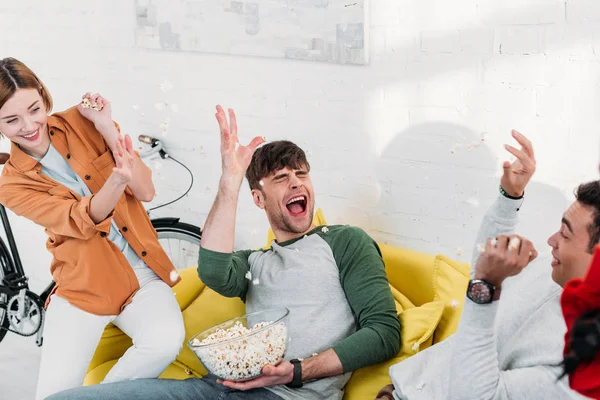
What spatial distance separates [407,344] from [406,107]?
0.86 metres

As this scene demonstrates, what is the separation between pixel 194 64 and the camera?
327 centimetres

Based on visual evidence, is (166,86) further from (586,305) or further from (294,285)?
(586,305)

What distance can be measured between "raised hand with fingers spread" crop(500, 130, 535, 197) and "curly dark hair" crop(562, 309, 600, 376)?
103 cm

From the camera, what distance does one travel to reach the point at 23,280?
11.5 ft

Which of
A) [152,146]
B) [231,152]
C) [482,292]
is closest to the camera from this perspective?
[482,292]

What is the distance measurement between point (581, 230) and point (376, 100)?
1247 millimetres

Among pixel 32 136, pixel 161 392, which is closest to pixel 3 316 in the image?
pixel 32 136

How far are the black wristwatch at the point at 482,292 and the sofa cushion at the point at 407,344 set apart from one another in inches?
24.2

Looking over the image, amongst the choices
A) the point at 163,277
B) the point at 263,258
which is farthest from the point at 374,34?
the point at 163,277

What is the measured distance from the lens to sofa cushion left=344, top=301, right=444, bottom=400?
2.16m

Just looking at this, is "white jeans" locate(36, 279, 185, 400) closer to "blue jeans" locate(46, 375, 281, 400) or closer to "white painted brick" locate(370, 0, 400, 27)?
"blue jeans" locate(46, 375, 281, 400)

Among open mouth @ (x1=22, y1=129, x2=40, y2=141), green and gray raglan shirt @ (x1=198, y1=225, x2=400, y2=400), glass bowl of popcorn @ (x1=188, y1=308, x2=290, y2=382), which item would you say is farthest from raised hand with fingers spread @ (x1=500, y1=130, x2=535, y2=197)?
open mouth @ (x1=22, y1=129, x2=40, y2=141)

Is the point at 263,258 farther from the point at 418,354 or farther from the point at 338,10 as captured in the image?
the point at 338,10

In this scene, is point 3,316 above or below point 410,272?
below
